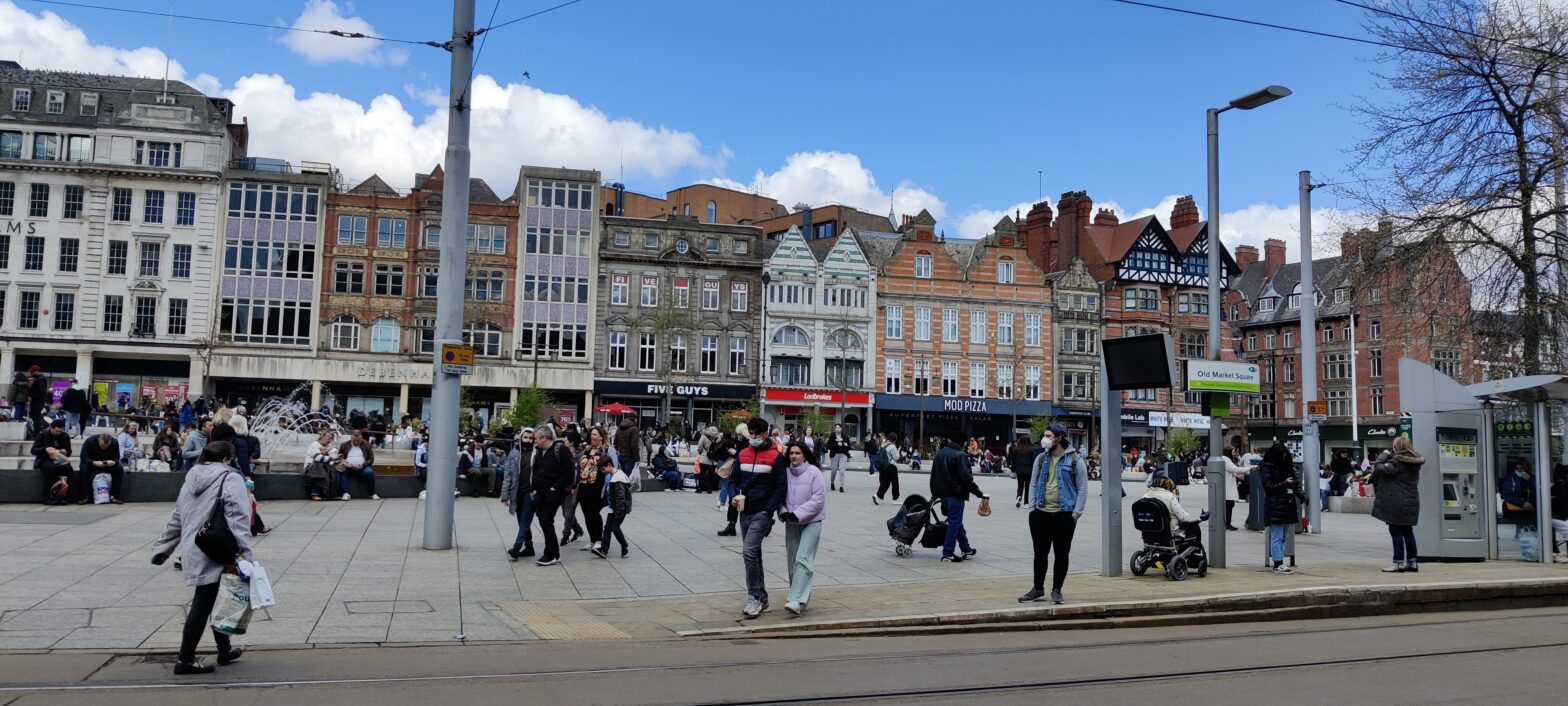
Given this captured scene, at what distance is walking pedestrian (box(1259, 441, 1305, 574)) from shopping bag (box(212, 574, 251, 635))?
10.8 meters

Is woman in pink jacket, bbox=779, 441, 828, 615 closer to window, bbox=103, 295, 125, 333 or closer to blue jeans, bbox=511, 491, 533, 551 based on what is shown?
blue jeans, bbox=511, 491, 533, 551

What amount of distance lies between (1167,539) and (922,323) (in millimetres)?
53295

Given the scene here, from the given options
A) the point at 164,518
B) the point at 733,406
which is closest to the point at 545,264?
the point at 733,406

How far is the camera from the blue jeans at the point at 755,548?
33.7 feet

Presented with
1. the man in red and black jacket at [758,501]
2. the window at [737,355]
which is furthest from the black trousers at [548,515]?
the window at [737,355]

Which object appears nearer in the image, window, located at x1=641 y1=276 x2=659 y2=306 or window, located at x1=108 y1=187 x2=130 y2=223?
window, located at x1=108 y1=187 x2=130 y2=223

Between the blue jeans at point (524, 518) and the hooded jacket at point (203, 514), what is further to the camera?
the blue jeans at point (524, 518)

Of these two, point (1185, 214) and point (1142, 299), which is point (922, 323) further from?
point (1185, 214)

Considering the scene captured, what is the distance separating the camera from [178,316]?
54.7 m

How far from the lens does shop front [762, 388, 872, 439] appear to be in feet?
205

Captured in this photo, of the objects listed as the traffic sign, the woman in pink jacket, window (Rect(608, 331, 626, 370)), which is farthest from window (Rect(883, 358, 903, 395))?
the woman in pink jacket

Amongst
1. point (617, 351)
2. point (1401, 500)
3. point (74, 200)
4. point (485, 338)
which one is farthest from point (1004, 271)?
point (1401, 500)

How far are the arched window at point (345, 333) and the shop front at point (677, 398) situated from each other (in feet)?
38.6

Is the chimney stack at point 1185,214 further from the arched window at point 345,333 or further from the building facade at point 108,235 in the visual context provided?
the building facade at point 108,235
